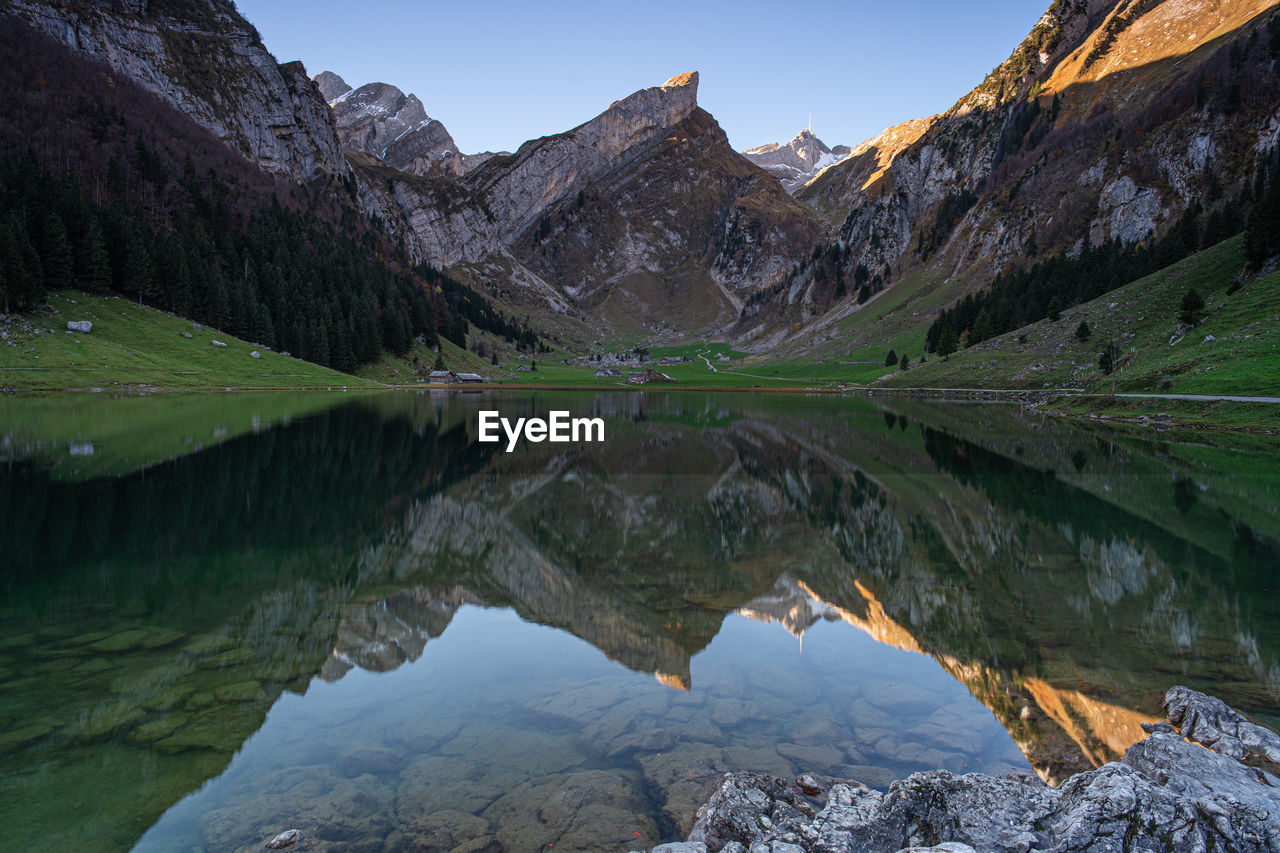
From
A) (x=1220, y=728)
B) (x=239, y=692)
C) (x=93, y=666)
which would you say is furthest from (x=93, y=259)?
(x=1220, y=728)

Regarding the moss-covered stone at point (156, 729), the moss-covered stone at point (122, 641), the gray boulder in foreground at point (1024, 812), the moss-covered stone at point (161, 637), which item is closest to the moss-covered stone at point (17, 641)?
the moss-covered stone at point (122, 641)

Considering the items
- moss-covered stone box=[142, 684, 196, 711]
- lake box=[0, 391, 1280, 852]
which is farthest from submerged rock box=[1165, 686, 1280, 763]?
moss-covered stone box=[142, 684, 196, 711]

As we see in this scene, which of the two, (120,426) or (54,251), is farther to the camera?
(54,251)

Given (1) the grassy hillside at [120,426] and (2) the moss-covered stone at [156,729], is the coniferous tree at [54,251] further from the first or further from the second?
(2) the moss-covered stone at [156,729]

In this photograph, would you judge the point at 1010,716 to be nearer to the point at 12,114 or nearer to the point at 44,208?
the point at 44,208

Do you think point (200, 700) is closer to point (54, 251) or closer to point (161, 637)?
point (161, 637)
